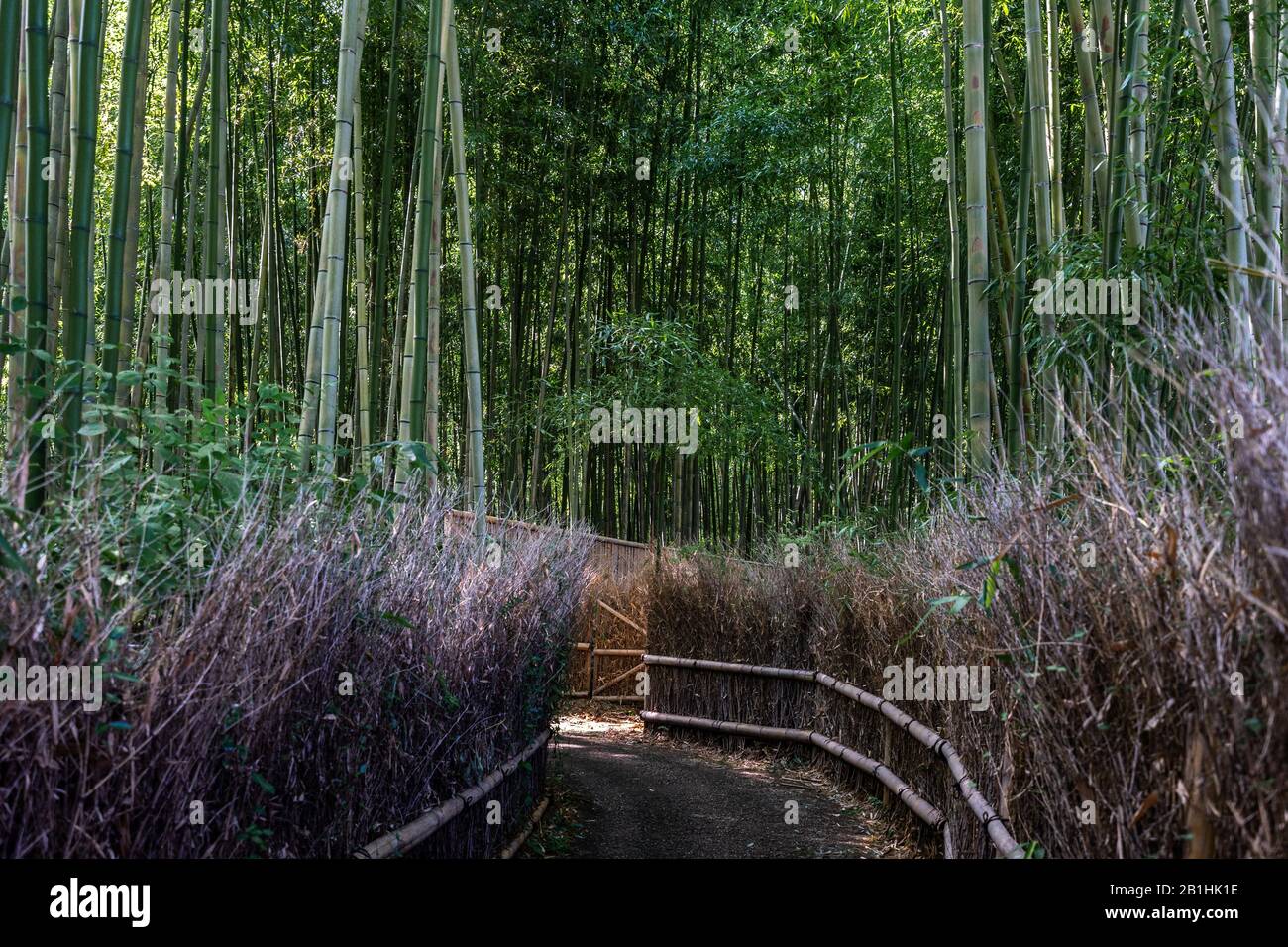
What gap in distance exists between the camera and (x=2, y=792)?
5.43 ft

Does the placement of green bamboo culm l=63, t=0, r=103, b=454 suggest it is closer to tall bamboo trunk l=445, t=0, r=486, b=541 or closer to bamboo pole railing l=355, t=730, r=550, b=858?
bamboo pole railing l=355, t=730, r=550, b=858

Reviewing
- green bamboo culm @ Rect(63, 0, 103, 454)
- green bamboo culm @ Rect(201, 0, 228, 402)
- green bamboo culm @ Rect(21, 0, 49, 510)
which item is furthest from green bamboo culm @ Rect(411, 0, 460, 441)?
green bamboo culm @ Rect(21, 0, 49, 510)

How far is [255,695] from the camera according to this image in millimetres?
2109

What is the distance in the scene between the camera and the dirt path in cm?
469

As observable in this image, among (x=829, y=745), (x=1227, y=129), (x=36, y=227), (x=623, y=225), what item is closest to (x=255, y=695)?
(x=36, y=227)

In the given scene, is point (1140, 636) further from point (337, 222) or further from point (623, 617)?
point (623, 617)

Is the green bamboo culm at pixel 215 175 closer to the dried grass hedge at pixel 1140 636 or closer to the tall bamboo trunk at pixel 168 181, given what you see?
the tall bamboo trunk at pixel 168 181

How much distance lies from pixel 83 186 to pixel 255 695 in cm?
161

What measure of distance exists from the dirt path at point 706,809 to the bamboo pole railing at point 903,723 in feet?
0.87

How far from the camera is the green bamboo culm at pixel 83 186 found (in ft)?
9.48

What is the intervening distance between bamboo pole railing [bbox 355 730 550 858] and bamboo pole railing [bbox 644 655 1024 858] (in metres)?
1.51

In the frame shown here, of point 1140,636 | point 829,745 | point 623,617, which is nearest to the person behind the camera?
point 1140,636

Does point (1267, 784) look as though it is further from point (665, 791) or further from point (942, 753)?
point (665, 791)
